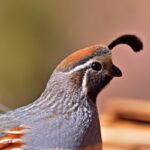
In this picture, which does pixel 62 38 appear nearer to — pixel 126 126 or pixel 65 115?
pixel 126 126

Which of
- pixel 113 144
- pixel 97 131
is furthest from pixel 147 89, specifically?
pixel 97 131

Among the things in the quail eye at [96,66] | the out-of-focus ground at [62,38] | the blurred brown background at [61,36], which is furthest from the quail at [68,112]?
the blurred brown background at [61,36]

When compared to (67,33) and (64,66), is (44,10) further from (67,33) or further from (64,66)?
(64,66)

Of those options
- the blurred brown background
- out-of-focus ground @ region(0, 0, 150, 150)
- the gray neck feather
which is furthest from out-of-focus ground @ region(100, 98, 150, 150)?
the blurred brown background

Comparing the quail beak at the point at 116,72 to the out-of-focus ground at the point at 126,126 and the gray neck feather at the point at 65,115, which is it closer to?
the gray neck feather at the point at 65,115

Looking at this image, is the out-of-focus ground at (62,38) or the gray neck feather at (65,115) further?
the out-of-focus ground at (62,38)

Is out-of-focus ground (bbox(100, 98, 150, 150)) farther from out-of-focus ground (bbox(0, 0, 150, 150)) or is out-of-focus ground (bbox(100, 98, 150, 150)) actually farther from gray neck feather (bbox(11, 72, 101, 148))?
gray neck feather (bbox(11, 72, 101, 148))

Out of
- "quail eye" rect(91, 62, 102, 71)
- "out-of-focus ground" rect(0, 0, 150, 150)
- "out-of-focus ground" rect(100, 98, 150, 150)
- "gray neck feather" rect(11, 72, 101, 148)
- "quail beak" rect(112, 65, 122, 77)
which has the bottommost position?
"gray neck feather" rect(11, 72, 101, 148)
